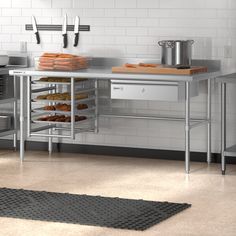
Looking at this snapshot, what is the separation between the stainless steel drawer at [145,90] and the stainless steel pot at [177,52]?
1.37 ft

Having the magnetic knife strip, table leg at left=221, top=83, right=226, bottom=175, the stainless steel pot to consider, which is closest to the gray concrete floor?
table leg at left=221, top=83, right=226, bottom=175

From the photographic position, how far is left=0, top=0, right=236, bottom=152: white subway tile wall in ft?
25.7

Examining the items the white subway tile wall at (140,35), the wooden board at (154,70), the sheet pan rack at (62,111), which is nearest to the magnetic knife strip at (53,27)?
the white subway tile wall at (140,35)

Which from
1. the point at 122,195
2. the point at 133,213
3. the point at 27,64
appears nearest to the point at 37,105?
the point at 27,64

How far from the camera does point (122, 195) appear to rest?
21.1 ft

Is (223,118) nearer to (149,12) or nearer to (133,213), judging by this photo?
(149,12)

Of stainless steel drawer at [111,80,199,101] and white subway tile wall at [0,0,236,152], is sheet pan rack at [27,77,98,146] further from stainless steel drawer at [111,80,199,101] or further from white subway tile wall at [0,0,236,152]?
stainless steel drawer at [111,80,199,101]

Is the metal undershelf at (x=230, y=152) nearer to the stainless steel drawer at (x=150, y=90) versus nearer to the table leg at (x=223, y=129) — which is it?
the table leg at (x=223, y=129)

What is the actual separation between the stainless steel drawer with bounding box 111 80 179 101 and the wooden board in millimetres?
105

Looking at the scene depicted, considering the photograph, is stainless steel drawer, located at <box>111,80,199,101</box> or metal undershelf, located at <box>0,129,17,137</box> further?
metal undershelf, located at <box>0,129,17,137</box>

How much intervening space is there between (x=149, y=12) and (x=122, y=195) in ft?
7.69

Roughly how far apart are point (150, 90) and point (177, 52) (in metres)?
0.52

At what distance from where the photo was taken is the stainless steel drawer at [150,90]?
23.8ft

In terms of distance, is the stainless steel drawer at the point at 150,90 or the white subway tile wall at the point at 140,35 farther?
the white subway tile wall at the point at 140,35
